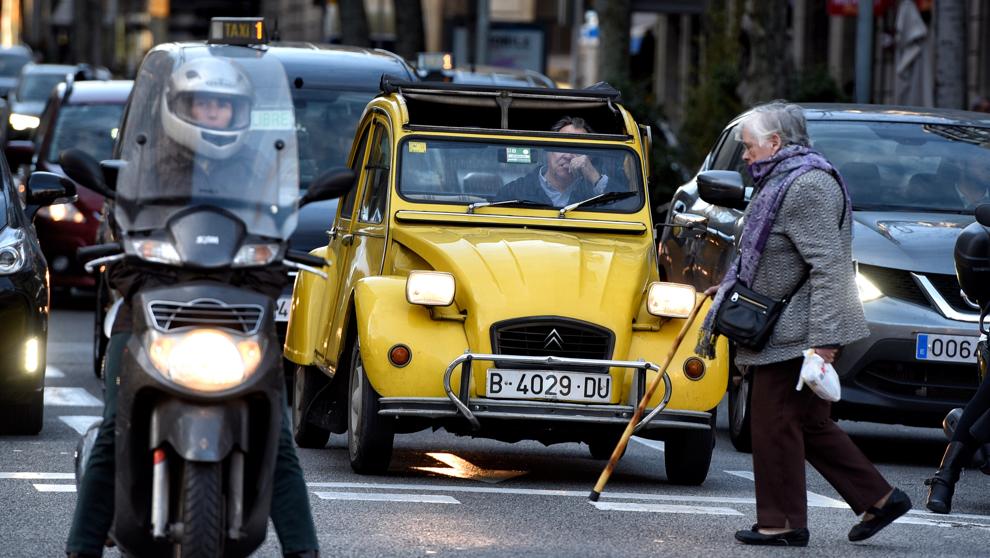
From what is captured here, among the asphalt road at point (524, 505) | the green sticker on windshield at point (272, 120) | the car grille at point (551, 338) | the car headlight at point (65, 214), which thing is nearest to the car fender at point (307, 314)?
the asphalt road at point (524, 505)

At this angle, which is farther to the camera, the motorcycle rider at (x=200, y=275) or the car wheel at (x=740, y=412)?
the car wheel at (x=740, y=412)

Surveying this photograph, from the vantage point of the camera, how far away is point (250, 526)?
19.2 ft

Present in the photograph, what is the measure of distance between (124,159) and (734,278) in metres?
2.60

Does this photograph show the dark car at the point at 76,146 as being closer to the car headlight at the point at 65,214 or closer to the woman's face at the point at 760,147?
the car headlight at the point at 65,214

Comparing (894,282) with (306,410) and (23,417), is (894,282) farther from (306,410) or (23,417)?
(23,417)

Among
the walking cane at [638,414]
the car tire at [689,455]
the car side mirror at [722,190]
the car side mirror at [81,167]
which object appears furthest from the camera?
the car tire at [689,455]

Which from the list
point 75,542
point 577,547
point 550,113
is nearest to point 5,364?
point 550,113

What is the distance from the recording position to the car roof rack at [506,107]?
423 inches

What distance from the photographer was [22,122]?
26.4 m

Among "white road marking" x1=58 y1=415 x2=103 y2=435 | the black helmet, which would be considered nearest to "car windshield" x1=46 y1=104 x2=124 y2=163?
"white road marking" x1=58 y1=415 x2=103 y2=435

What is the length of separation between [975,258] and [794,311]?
170 cm

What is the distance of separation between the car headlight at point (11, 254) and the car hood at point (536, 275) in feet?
7.17

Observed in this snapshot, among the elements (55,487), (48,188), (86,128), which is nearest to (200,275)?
(55,487)

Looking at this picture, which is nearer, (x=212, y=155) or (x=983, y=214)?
(x=212, y=155)
